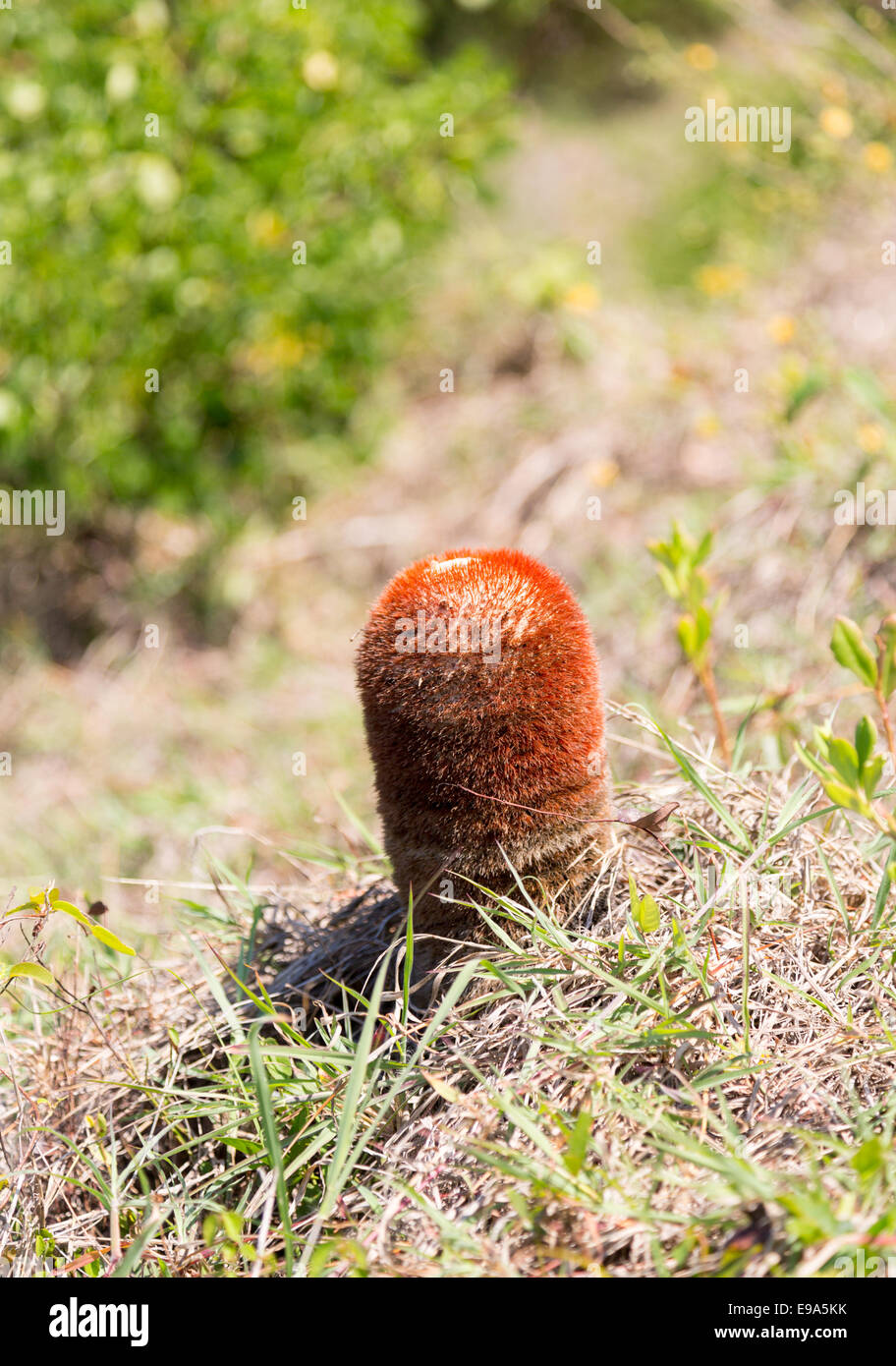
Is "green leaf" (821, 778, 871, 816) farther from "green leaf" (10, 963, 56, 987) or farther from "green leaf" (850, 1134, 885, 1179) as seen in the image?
"green leaf" (10, 963, 56, 987)

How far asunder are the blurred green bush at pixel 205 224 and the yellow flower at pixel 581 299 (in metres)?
0.66

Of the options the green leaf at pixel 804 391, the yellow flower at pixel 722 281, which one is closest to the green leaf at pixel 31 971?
the green leaf at pixel 804 391

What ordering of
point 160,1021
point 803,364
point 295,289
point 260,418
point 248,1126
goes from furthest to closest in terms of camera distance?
point 260,418 → point 295,289 → point 803,364 → point 160,1021 → point 248,1126

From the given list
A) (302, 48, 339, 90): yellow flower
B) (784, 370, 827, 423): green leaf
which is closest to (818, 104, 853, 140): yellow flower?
(784, 370, 827, 423): green leaf

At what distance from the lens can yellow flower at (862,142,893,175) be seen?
14.7ft

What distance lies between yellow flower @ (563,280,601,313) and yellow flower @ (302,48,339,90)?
1.34 meters

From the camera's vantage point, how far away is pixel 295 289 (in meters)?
4.46

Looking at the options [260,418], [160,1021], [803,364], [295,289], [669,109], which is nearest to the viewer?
[160,1021]

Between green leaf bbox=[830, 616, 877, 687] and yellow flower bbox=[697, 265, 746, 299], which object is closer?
green leaf bbox=[830, 616, 877, 687]

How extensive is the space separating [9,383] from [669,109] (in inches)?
237

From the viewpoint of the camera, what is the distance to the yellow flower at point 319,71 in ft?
14.1

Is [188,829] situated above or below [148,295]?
below

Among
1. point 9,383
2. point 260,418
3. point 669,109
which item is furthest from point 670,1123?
point 669,109
